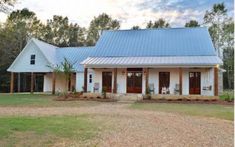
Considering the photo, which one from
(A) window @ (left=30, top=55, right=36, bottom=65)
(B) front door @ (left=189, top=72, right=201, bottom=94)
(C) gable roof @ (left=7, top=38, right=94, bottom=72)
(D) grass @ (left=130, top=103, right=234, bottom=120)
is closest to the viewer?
(D) grass @ (left=130, top=103, right=234, bottom=120)

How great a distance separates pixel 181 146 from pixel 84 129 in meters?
3.11

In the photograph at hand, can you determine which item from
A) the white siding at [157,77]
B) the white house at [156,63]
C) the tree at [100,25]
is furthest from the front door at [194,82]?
the tree at [100,25]

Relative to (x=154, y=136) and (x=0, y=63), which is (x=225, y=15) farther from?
(x=154, y=136)

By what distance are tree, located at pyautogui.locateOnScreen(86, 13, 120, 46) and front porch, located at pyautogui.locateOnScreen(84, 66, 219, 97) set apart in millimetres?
32690

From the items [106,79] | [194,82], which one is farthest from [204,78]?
[106,79]

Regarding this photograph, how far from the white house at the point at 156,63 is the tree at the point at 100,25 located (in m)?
28.4

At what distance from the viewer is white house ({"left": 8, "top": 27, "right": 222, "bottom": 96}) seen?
80.1 feet

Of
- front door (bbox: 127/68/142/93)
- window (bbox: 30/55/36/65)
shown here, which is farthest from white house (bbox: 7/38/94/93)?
front door (bbox: 127/68/142/93)

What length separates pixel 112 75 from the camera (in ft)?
89.0

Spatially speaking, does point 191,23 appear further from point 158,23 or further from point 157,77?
point 157,77

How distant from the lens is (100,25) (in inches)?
2386

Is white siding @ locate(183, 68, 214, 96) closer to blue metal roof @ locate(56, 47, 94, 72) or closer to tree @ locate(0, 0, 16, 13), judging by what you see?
blue metal roof @ locate(56, 47, 94, 72)

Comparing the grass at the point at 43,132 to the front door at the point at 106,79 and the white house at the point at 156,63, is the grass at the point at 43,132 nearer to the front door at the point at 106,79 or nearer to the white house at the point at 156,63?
the white house at the point at 156,63

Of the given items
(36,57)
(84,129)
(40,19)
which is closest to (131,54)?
(36,57)
